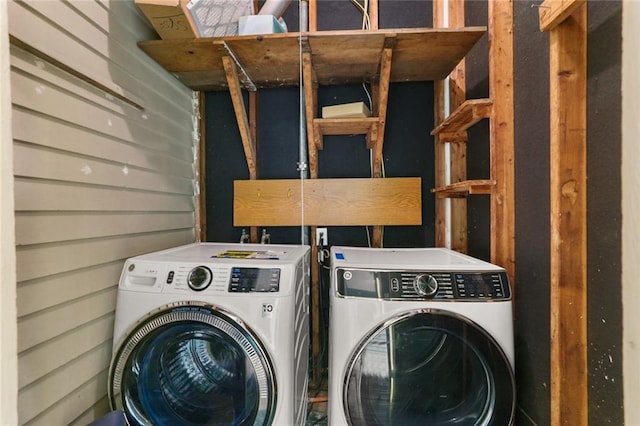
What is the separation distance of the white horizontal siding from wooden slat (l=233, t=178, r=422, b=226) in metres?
0.78

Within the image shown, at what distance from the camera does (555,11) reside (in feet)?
3.10

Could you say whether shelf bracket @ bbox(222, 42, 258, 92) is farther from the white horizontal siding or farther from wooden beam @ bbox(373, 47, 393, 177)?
wooden beam @ bbox(373, 47, 393, 177)

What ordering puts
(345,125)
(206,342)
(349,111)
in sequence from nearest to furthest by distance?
(206,342) < (349,111) < (345,125)

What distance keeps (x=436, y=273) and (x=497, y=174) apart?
585 mm

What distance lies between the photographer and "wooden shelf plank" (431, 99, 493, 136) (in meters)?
1.36

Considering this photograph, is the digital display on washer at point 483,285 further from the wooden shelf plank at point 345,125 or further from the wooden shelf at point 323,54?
the wooden shelf at point 323,54

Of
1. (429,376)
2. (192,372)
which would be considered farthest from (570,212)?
(192,372)

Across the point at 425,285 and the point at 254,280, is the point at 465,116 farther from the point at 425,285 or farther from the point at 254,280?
the point at 254,280

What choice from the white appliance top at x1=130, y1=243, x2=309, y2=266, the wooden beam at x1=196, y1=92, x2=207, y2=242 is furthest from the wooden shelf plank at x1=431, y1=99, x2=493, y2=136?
the wooden beam at x1=196, y1=92, x2=207, y2=242

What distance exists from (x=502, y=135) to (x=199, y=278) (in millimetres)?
1420

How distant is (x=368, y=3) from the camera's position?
199 cm

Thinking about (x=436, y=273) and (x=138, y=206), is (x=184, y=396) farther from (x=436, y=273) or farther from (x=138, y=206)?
(x=436, y=273)

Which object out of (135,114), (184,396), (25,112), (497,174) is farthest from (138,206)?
(497,174)

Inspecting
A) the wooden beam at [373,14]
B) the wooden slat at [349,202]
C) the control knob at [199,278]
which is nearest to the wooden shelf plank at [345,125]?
the wooden slat at [349,202]
